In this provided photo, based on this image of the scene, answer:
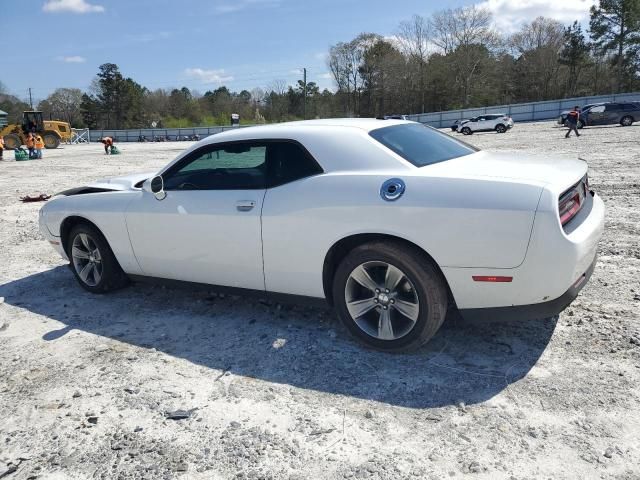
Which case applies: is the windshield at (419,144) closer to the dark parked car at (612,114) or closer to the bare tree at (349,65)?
the dark parked car at (612,114)

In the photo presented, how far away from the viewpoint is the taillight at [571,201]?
3.05 metres

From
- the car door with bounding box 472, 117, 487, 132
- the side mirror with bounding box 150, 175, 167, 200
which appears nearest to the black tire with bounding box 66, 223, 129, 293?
the side mirror with bounding box 150, 175, 167, 200

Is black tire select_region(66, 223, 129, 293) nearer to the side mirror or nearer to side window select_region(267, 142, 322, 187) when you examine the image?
the side mirror

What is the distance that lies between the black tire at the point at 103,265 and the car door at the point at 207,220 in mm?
470

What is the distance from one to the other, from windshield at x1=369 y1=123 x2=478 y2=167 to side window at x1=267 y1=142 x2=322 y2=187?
1.70ft

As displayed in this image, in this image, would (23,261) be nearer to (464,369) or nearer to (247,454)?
(247,454)

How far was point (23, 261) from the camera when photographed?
6582 millimetres

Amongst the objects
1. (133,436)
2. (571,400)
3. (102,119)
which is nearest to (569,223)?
(571,400)

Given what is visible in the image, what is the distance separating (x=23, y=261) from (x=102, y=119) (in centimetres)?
8876

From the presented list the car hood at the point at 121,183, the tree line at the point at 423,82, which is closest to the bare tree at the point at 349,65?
the tree line at the point at 423,82

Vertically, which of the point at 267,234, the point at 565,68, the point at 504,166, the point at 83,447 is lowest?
the point at 83,447

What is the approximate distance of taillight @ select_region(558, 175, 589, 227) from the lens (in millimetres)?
3047

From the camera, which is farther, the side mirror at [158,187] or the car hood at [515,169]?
the side mirror at [158,187]

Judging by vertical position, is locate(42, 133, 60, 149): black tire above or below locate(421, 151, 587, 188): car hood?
below
